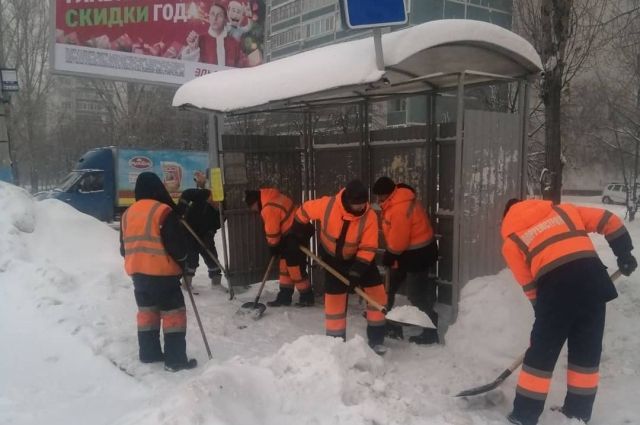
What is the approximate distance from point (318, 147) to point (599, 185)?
34.9 m

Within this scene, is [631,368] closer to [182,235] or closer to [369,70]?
[369,70]

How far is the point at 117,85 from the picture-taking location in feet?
89.7

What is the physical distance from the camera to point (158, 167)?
62.2 ft

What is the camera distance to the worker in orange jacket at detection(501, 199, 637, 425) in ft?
11.0

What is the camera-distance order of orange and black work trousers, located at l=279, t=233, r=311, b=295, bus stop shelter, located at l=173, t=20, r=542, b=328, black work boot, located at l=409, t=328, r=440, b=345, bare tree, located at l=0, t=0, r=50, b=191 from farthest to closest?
bare tree, located at l=0, t=0, r=50, b=191 → orange and black work trousers, located at l=279, t=233, r=311, b=295 → black work boot, located at l=409, t=328, r=440, b=345 → bus stop shelter, located at l=173, t=20, r=542, b=328

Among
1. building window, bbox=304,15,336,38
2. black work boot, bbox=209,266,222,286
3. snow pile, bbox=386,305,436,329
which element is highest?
building window, bbox=304,15,336,38

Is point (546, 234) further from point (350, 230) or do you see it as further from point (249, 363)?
point (249, 363)

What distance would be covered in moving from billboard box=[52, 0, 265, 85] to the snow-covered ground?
4.67m

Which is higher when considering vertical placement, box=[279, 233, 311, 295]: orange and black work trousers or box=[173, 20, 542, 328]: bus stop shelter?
box=[173, 20, 542, 328]: bus stop shelter

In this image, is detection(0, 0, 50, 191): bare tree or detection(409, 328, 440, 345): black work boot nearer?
detection(409, 328, 440, 345): black work boot

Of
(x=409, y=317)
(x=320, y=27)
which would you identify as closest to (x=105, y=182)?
(x=409, y=317)

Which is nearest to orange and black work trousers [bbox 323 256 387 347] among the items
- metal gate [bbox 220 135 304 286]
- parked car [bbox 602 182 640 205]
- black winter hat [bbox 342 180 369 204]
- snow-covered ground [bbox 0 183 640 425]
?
snow-covered ground [bbox 0 183 640 425]

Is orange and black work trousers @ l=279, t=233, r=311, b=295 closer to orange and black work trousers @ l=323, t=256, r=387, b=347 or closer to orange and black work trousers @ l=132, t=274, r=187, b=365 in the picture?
orange and black work trousers @ l=323, t=256, r=387, b=347

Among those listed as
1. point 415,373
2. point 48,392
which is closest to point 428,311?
point 415,373
